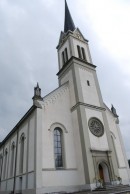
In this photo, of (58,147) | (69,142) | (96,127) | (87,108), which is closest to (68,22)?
(87,108)

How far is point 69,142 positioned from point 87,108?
4.46 meters

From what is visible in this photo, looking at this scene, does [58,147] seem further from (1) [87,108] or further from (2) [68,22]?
(2) [68,22]

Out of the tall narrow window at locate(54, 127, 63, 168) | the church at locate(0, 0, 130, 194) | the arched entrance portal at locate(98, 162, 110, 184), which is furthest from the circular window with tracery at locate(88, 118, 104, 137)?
the tall narrow window at locate(54, 127, 63, 168)

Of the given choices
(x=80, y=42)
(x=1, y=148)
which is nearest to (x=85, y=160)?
(x=80, y=42)

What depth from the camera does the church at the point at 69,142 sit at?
15.2 meters

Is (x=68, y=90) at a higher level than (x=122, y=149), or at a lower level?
higher

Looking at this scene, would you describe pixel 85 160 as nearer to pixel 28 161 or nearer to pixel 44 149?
pixel 44 149

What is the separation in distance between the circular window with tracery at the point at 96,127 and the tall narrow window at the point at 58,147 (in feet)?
11.6

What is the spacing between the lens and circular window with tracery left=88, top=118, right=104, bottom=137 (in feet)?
61.0

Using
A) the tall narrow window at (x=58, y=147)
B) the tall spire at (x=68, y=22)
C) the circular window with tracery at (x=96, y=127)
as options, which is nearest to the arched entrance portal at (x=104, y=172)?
the circular window with tracery at (x=96, y=127)

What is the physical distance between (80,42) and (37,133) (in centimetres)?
1693

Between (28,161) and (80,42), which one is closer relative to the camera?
(28,161)

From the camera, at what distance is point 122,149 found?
858 inches

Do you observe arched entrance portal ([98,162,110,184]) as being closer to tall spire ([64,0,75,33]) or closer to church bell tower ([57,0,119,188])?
church bell tower ([57,0,119,188])
